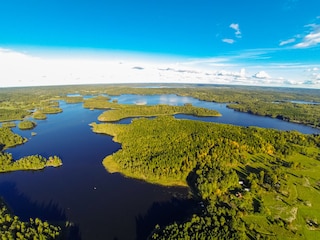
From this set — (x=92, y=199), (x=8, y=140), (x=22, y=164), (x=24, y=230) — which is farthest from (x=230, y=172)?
(x=8, y=140)

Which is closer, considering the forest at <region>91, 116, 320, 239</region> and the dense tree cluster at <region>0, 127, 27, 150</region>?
the forest at <region>91, 116, 320, 239</region>

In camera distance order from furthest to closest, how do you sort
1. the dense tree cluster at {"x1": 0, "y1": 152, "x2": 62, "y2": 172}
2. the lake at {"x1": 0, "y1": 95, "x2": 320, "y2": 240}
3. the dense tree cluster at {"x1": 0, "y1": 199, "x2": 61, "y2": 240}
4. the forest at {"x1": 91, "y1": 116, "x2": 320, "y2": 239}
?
the dense tree cluster at {"x1": 0, "y1": 152, "x2": 62, "y2": 172} < the lake at {"x1": 0, "y1": 95, "x2": 320, "y2": 240} < the forest at {"x1": 91, "y1": 116, "x2": 320, "y2": 239} < the dense tree cluster at {"x1": 0, "y1": 199, "x2": 61, "y2": 240}

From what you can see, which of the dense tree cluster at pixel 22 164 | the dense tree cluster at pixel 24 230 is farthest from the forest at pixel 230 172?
the dense tree cluster at pixel 22 164

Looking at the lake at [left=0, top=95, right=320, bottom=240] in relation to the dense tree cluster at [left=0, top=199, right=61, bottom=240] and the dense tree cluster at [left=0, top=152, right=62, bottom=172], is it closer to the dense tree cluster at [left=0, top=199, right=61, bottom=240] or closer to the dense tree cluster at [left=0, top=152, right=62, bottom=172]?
the dense tree cluster at [left=0, top=152, right=62, bottom=172]

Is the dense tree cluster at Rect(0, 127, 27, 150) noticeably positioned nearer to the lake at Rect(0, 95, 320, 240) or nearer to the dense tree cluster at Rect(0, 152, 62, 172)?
the lake at Rect(0, 95, 320, 240)

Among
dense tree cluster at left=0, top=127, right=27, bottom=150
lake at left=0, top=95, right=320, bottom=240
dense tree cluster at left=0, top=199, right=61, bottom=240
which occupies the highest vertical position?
dense tree cluster at left=0, top=199, right=61, bottom=240

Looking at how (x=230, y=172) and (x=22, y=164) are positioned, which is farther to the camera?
(x=22, y=164)

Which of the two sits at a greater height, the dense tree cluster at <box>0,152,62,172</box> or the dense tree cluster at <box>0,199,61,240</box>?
the dense tree cluster at <box>0,199,61,240</box>

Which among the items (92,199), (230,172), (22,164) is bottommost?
(92,199)

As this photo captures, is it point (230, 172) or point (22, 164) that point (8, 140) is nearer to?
point (22, 164)

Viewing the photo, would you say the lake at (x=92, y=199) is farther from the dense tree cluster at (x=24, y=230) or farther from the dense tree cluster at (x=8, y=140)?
the dense tree cluster at (x=8, y=140)

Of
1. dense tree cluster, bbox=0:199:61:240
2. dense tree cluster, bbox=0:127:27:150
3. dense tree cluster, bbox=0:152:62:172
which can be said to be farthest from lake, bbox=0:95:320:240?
dense tree cluster, bbox=0:127:27:150

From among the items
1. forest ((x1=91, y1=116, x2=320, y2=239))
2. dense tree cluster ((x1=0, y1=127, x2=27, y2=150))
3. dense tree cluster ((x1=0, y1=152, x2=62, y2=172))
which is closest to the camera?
forest ((x1=91, y1=116, x2=320, y2=239))
